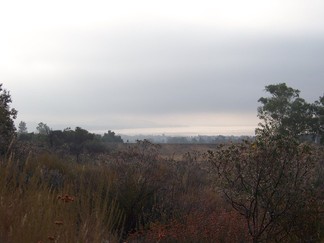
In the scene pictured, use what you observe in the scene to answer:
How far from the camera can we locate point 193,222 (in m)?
8.91

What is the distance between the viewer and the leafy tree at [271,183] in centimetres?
766

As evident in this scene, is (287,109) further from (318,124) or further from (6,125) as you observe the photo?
(6,125)

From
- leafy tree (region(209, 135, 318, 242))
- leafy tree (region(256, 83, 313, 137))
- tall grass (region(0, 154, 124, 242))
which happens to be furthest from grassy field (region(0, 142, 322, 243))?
leafy tree (region(256, 83, 313, 137))

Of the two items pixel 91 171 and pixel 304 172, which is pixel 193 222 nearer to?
pixel 304 172

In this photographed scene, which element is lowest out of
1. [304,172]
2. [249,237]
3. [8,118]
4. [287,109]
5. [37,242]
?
[249,237]

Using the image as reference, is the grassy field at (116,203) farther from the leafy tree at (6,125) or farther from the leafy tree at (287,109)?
the leafy tree at (287,109)

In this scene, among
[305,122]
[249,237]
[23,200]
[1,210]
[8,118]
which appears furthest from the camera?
[305,122]

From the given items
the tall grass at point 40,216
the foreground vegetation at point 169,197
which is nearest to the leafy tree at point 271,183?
the foreground vegetation at point 169,197

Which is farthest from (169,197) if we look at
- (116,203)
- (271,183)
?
(271,183)

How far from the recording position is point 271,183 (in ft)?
25.3

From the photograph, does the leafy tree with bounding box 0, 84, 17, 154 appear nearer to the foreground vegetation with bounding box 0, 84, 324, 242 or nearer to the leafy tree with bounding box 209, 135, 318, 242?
A: the foreground vegetation with bounding box 0, 84, 324, 242

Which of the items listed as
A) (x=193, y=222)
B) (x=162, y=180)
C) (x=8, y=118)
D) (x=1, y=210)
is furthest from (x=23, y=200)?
(x=8, y=118)

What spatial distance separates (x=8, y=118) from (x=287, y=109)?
25803 millimetres

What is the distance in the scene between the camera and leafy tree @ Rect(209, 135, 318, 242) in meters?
7.66
